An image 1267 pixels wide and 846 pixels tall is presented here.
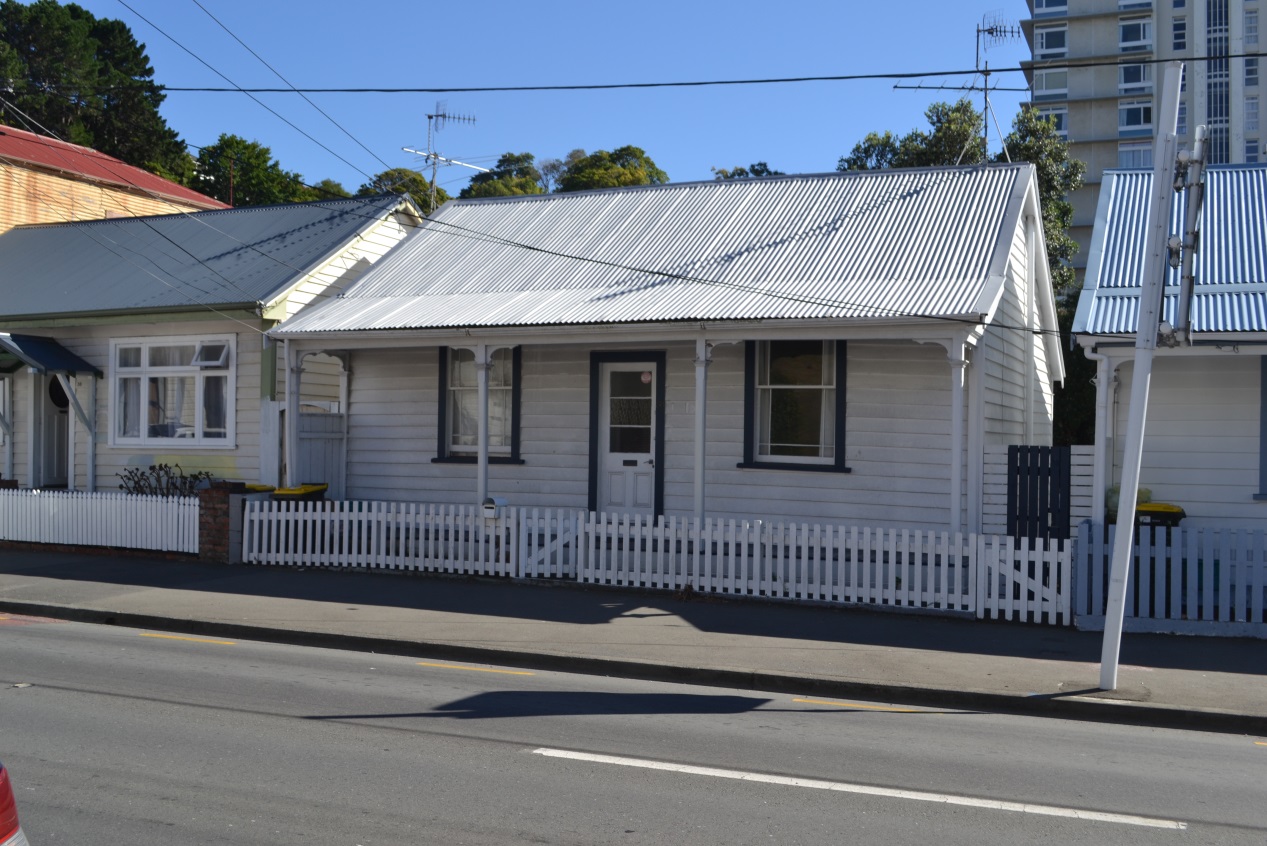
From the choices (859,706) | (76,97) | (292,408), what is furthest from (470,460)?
(76,97)

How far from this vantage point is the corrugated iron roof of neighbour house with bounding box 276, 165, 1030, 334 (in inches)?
578

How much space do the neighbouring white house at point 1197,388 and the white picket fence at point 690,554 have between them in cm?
132

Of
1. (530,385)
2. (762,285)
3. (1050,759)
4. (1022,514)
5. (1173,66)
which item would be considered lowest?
(1050,759)

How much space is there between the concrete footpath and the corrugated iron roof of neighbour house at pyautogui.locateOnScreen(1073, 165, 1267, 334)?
11.1ft

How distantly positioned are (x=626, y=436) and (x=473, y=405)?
2.62 m

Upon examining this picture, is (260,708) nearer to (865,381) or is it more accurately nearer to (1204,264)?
(865,381)

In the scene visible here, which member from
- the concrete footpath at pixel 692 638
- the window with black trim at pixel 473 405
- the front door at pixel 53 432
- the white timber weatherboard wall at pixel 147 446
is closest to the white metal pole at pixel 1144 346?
the concrete footpath at pixel 692 638

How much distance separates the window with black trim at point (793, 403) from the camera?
15523mm

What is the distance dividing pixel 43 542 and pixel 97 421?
2.88m

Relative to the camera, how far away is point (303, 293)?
18.5 meters

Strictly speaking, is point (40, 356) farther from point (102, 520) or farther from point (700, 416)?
point (700, 416)

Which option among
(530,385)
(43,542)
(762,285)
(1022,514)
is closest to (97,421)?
(43,542)

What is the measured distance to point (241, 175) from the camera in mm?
53312

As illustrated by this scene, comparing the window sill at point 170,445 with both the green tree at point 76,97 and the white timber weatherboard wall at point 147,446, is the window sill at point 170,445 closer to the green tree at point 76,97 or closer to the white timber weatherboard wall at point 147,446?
the white timber weatherboard wall at point 147,446
